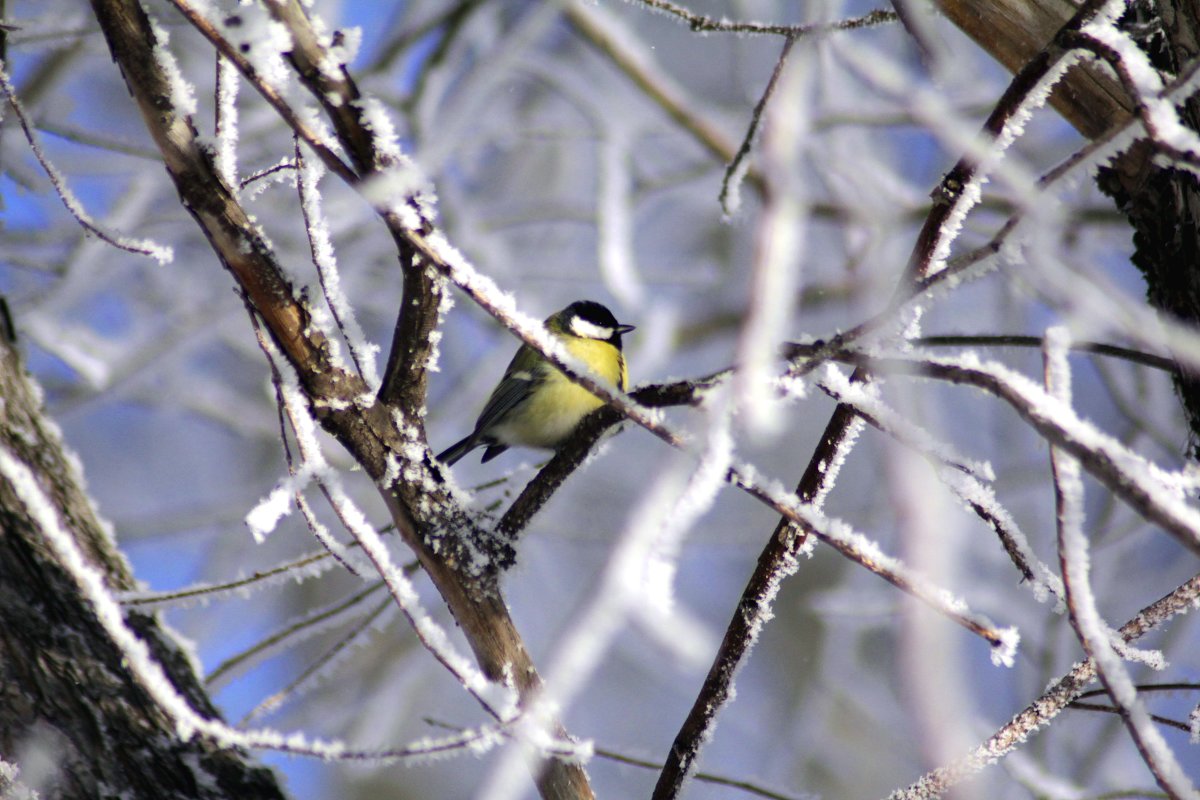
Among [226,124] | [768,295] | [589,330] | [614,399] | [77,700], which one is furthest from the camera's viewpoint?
[589,330]

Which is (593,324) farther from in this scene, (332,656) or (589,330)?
(332,656)

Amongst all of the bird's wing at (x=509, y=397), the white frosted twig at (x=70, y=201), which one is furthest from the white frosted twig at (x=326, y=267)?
the bird's wing at (x=509, y=397)

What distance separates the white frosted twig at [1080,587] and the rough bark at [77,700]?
3.94 ft

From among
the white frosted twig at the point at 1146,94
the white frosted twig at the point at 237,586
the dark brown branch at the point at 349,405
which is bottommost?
the white frosted twig at the point at 237,586

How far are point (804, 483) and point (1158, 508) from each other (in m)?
0.58

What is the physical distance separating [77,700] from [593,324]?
2.36 m

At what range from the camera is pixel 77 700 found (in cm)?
139

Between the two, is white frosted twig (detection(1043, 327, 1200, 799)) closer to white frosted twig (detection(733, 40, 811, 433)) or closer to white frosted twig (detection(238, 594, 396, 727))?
white frosted twig (detection(733, 40, 811, 433))

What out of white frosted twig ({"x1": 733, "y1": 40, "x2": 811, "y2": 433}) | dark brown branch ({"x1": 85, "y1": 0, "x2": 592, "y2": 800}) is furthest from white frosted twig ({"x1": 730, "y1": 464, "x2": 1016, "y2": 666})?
dark brown branch ({"x1": 85, "y1": 0, "x2": 592, "y2": 800})

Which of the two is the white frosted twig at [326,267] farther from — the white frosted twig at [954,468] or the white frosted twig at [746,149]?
the white frosted twig at [746,149]

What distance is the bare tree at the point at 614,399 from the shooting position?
36.6 inches

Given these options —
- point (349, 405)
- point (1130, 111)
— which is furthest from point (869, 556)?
point (1130, 111)

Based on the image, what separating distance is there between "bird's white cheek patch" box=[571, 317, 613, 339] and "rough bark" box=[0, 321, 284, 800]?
208 centimetres

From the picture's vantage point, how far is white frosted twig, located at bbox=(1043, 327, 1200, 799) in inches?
32.5
